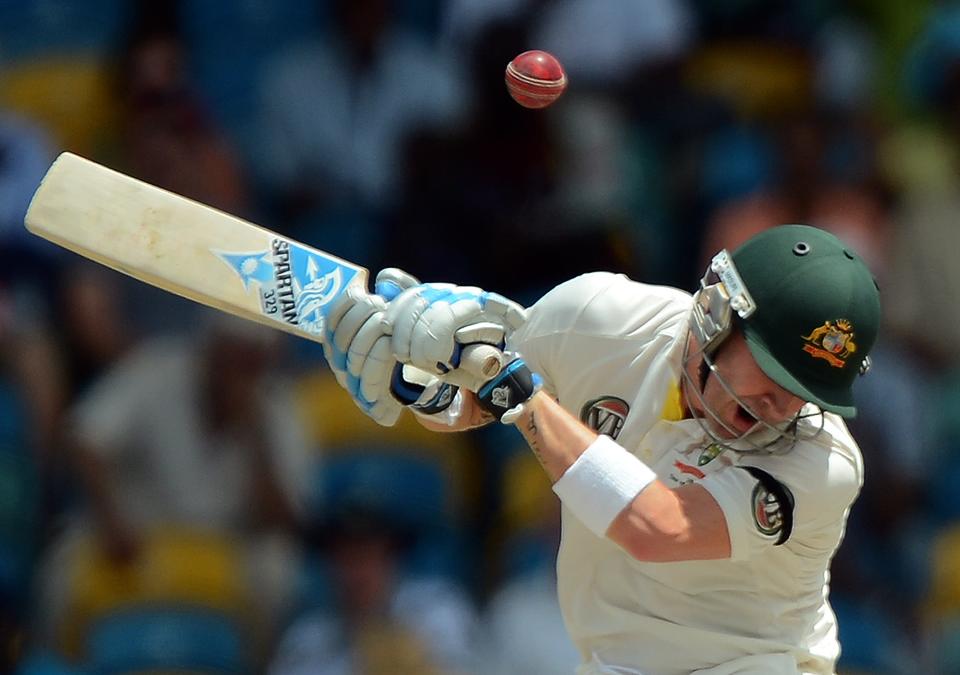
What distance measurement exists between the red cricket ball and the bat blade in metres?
0.50

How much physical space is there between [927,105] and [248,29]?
7.60 feet

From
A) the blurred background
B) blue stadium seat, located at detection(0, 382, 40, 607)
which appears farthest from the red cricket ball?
blue stadium seat, located at detection(0, 382, 40, 607)

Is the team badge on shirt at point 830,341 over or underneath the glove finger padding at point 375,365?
over

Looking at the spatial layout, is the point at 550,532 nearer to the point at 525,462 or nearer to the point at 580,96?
the point at 525,462

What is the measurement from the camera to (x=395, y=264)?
16.9ft

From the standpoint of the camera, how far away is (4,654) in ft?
15.5

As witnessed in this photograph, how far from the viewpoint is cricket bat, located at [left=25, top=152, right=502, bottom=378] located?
3047 millimetres

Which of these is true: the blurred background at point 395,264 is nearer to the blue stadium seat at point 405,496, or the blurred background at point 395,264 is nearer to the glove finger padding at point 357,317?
the blue stadium seat at point 405,496

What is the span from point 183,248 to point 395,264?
2.09 meters

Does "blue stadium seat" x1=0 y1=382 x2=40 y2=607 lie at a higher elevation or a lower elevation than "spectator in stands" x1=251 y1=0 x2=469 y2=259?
lower

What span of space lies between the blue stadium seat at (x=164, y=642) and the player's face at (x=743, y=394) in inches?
89.5

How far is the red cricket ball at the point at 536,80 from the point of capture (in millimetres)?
3215

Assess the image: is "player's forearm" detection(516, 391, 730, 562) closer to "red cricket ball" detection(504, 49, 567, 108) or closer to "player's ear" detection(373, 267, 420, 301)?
"player's ear" detection(373, 267, 420, 301)

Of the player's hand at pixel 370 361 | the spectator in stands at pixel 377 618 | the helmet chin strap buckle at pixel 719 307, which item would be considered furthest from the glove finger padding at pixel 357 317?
the spectator in stands at pixel 377 618
